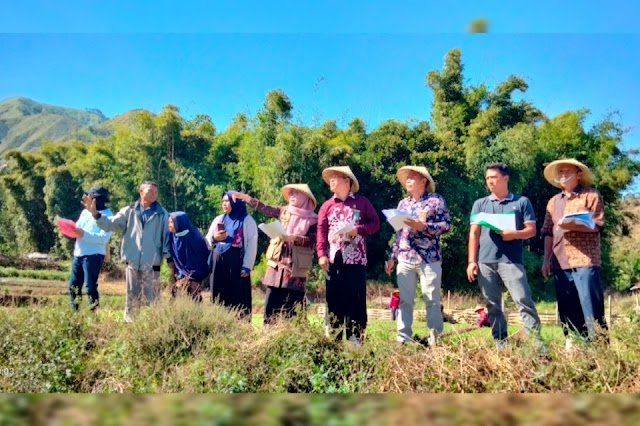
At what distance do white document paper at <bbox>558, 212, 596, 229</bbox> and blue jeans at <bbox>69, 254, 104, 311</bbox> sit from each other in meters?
4.21

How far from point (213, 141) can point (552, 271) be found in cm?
339

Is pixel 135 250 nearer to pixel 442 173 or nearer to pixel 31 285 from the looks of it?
pixel 31 285

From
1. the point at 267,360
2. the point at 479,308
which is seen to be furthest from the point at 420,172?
the point at 479,308

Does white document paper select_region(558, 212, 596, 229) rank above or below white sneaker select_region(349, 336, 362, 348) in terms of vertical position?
above

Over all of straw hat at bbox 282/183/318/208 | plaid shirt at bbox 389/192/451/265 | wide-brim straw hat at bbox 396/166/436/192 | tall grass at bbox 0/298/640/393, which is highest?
wide-brim straw hat at bbox 396/166/436/192

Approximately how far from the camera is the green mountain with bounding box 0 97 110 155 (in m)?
5.84

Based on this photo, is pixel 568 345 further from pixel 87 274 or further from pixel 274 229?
pixel 87 274

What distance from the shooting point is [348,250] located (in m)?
4.99

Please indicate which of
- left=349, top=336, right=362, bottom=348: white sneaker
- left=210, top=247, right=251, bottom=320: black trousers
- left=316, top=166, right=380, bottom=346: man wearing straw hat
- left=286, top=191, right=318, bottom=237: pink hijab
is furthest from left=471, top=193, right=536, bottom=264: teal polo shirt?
left=210, top=247, right=251, bottom=320: black trousers

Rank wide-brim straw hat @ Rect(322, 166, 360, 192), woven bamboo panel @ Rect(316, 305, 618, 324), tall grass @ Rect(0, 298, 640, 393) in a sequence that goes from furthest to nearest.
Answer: woven bamboo panel @ Rect(316, 305, 618, 324)
wide-brim straw hat @ Rect(322, 166, 360, 192)
tall grass @ Rect(0, 298, 640, 393)

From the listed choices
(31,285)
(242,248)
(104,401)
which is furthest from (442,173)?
(31,285)

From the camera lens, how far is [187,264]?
222 inches

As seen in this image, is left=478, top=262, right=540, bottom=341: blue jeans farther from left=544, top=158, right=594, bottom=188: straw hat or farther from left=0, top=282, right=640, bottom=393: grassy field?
left=544, top=158, right=594, bottom=188: straw hat

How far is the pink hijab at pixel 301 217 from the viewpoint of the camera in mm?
5277
